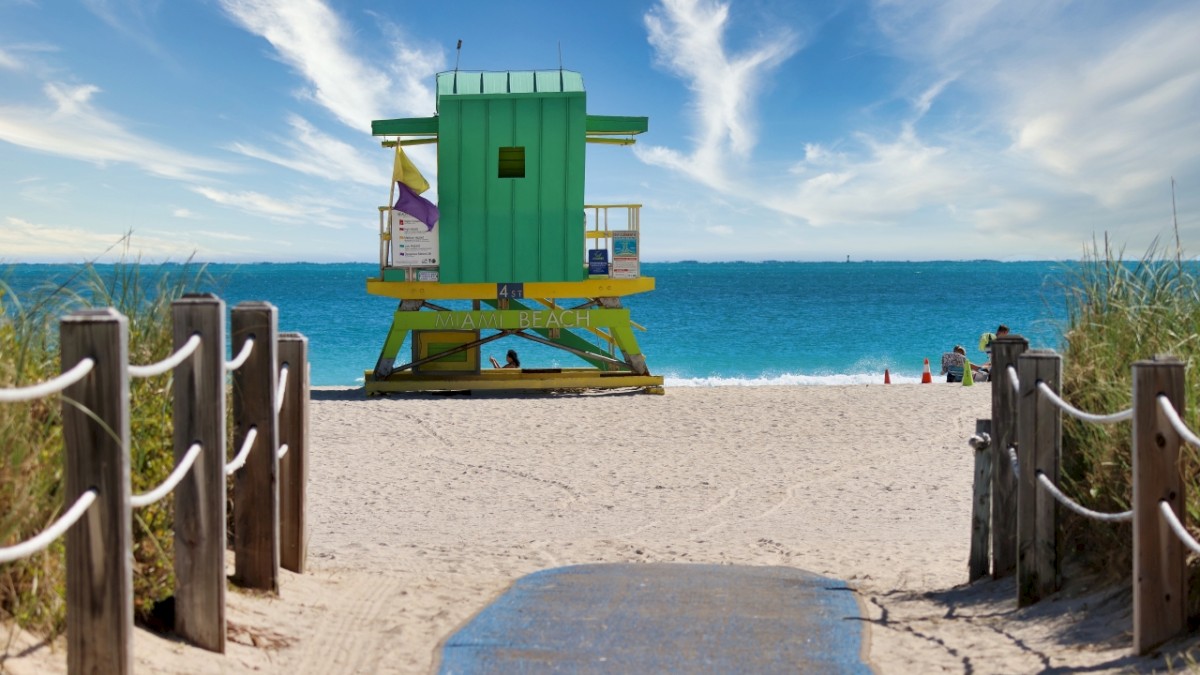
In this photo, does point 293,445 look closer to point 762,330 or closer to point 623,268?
point 623,268

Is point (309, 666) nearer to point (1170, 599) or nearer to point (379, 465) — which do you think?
point (1170, 599)

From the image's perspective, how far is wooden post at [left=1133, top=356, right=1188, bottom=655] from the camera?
4492 millimetres

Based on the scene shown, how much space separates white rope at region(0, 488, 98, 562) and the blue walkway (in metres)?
1.70

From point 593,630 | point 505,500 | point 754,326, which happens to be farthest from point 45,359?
point 754,326

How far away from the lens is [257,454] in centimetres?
532

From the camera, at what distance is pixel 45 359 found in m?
5.11

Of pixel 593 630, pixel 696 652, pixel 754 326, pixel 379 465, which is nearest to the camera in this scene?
pixel 696 652

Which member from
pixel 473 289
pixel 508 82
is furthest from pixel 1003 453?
pixel 508 82

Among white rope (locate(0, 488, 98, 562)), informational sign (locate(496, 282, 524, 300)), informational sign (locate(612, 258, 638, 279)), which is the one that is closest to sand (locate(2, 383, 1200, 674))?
→ white rope (locate(0, 488, 98, 562))

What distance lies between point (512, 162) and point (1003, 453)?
1332 centimetres

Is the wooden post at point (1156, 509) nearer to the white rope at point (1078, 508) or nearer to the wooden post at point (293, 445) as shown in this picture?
the white rope at point (1078, 508)

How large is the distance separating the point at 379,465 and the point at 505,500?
234 centimetres

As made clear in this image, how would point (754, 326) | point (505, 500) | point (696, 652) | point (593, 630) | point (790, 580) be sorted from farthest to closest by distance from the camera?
point (754, 326), point (505, 500), point (790, 580), point (593, 630), point (696, 652)

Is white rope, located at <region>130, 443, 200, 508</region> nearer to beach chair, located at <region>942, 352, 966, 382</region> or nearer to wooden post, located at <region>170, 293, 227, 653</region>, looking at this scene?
wooden post, located at <region>170, 293, 227, 653</region>
